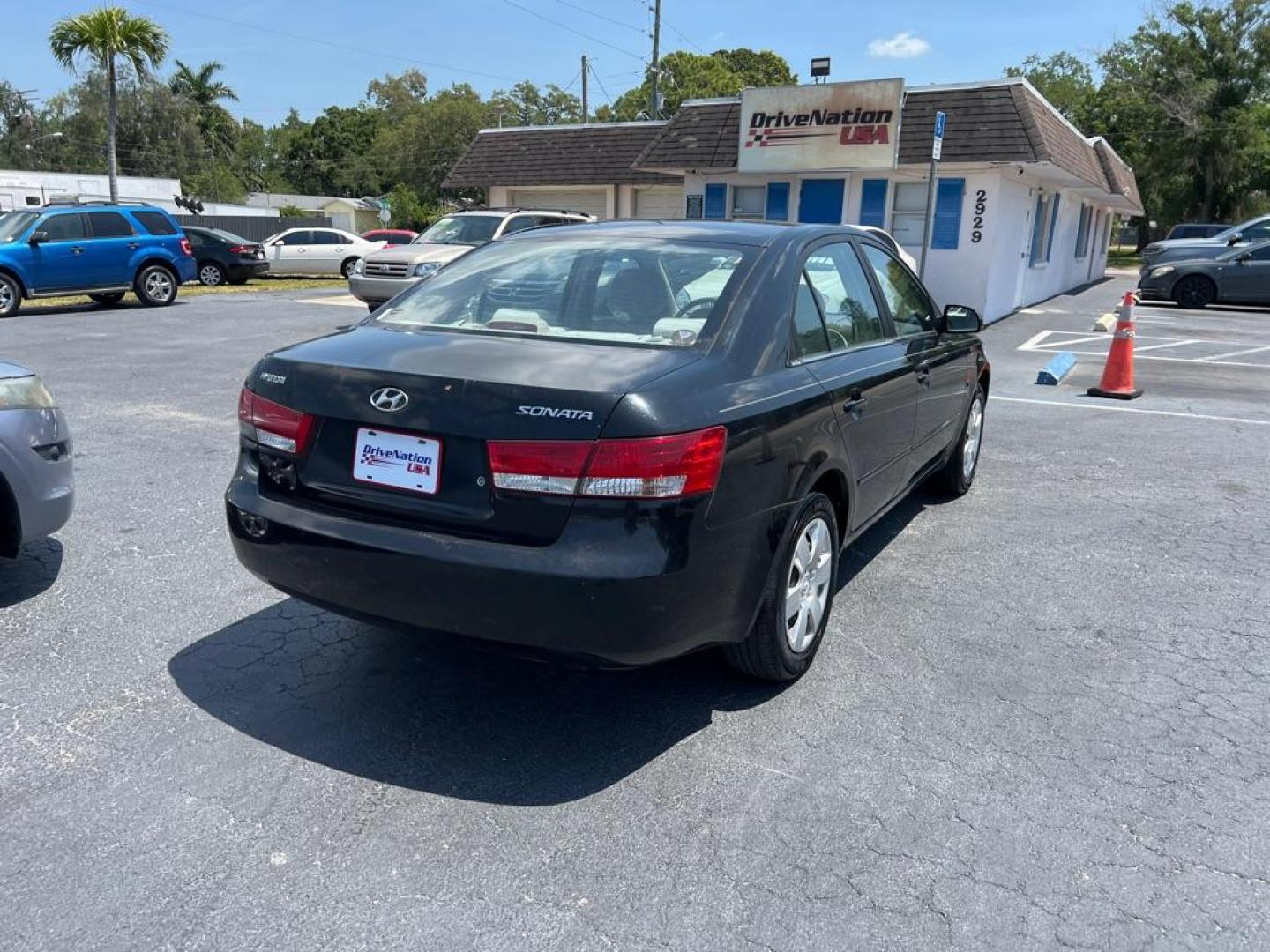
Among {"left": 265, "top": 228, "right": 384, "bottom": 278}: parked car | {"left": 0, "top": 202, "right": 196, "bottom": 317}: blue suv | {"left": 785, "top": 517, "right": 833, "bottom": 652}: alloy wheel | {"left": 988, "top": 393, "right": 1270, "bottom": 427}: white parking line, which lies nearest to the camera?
{"left": 785, "top": 517, "right": 833, "bottom": 652}: alloy wheel

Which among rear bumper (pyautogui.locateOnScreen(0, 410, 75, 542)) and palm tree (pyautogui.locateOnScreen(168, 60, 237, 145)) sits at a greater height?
palm tree (pyautogui.locateOnScreen(168, 60, 237, 145))

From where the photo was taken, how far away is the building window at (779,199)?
64.4ft

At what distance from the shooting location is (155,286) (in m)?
17.2

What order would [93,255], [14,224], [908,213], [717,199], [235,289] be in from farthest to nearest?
[235,289], [717,199], [908,213], [93,255], [14,224]

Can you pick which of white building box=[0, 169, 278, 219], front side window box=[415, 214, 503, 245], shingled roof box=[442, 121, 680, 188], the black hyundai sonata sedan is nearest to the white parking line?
the black hyundai sonata sedan

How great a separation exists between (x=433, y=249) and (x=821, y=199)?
863 cm

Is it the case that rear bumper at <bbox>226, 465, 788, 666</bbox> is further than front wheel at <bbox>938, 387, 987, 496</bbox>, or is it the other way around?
front wheel at <bbox>938, 387, 987, 496</bbox>

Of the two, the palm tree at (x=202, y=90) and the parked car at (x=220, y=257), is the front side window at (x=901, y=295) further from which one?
the palm tree at (x=202, y=90)

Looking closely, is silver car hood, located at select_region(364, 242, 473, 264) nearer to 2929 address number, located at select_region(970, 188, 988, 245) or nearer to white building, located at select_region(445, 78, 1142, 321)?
white building, located at select_region(445, 78, 1142, 321)

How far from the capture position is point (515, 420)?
2.79m

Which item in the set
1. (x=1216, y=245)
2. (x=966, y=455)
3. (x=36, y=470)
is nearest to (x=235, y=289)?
(x=36, y=470)

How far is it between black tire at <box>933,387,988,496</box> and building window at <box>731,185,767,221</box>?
14.7 m

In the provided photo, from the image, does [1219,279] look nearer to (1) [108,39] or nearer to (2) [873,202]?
(2) [873,202]

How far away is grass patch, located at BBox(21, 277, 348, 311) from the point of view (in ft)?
59.0
